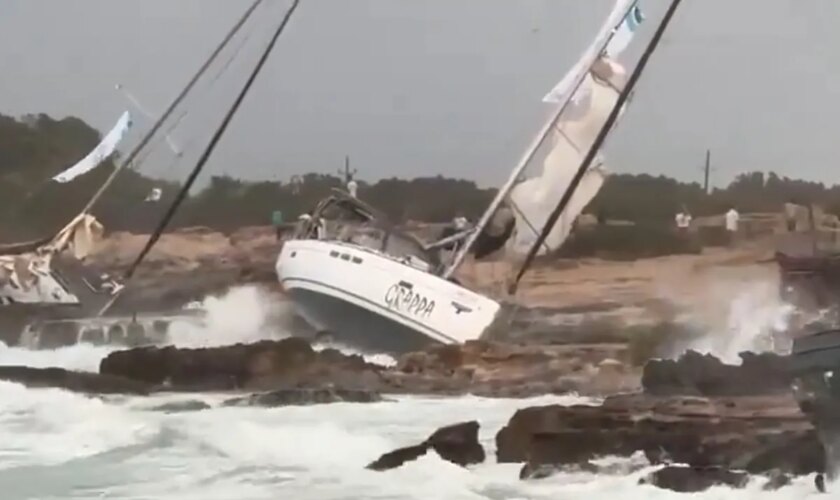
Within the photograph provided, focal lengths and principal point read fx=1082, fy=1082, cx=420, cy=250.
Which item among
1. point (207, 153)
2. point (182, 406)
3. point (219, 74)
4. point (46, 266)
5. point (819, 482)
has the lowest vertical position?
point (819, 482)

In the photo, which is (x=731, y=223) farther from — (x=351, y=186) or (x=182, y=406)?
(x=182, y=406)

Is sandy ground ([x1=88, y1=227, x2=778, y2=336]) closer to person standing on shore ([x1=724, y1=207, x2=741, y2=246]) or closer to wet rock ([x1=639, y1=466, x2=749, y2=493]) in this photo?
person standing on shore ([x1=724, y1=207, x2=741, y2=246])

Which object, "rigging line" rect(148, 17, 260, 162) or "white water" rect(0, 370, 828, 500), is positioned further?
"rigging line" rect(148, 17, 260, 162)

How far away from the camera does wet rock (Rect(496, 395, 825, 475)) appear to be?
1.48 meters

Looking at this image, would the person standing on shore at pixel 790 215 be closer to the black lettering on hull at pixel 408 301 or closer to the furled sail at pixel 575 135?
the furled sail at pixel 575 135

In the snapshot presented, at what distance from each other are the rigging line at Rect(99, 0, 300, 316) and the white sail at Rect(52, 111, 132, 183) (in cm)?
12

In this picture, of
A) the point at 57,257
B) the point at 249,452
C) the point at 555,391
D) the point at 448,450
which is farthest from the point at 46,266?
the point at 555,391

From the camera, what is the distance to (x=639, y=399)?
1.51 metres

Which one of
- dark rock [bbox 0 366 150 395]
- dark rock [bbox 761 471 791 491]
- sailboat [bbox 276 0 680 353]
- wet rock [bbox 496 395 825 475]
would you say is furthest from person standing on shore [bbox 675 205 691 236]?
dark rock [bbox 0 366 150 395]

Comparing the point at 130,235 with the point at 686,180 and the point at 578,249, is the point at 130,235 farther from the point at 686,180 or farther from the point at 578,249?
the point at 686,180

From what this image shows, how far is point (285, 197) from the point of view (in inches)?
61.1

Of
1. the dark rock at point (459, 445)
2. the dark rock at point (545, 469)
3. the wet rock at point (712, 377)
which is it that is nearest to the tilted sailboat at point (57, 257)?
the dark rock at point (459, 445)

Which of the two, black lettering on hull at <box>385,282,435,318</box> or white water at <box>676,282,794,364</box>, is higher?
black lettering on hull at <box>385,282,435,318</box>

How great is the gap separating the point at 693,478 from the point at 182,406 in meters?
0.71
